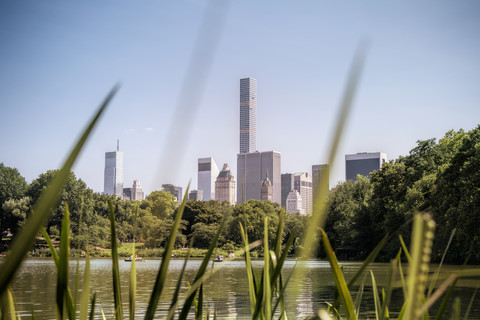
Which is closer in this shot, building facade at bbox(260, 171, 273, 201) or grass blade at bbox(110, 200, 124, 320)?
grass blade at bbox(110, 200, 124, 320)

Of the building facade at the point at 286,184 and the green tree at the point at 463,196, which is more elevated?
the building facade at the point at 286,184

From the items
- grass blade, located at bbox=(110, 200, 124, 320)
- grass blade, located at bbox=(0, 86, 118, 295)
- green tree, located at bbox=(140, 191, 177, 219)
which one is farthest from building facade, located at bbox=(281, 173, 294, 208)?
grass blade, located at bbox=(0, 86, 118, 295)

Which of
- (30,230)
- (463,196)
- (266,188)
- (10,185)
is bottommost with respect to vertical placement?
(30,230)

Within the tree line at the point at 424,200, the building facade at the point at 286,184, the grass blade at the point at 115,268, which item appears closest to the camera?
the grass blade at the point at 115,268

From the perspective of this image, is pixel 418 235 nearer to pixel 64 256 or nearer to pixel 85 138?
pixel 85 138

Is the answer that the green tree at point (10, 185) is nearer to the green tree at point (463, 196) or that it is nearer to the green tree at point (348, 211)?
the green tree at point (348, 211)

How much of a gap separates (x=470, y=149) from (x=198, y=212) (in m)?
54.2

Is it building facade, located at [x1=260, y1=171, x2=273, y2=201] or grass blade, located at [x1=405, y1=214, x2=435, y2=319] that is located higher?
building facade, located at [x1=260, y1=171, x2=273, y2=201]

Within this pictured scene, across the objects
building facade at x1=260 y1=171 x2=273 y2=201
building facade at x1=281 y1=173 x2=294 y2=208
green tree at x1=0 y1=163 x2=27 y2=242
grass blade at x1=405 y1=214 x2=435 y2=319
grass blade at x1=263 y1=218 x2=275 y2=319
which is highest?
building facade at x1=281 y1=173 x2=294 y2=208

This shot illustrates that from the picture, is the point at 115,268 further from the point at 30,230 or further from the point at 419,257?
the point at 419,257

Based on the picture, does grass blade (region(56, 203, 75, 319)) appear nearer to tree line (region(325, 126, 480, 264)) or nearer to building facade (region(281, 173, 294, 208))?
tree line (region(325, 126, 480, 264))

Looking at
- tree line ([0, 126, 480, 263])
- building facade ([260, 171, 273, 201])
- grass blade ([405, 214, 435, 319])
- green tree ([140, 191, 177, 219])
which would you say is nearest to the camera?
grass blade ([405, 214, 435, 319])

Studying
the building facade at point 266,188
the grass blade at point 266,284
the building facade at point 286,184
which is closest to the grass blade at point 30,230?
the grass blade at point 266,284

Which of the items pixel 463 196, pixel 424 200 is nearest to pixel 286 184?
pixel 424 200
